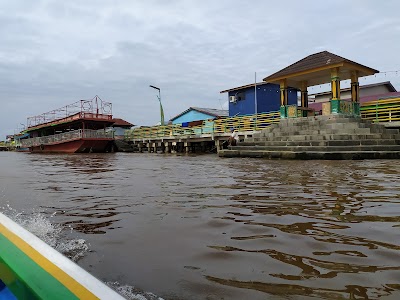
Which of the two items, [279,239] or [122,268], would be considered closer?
[122,268]

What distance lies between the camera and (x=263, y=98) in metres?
25.4

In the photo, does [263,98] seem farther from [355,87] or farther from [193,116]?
[355,87]

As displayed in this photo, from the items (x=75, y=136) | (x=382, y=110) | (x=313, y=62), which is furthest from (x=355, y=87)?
(x=75, y=136)

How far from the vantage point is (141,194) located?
4727 mm

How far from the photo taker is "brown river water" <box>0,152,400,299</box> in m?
1.76

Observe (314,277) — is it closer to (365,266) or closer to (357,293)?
(357,293)

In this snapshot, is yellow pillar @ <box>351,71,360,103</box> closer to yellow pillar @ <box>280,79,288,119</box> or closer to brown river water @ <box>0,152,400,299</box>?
yellow pillar @ <box>280,79,288,119</box>

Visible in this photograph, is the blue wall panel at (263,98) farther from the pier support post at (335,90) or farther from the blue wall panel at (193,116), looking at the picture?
the pier support post at (335,90)

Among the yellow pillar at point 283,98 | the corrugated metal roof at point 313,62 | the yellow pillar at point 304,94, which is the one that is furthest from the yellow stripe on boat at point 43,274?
the yellow pillar at point 304,94

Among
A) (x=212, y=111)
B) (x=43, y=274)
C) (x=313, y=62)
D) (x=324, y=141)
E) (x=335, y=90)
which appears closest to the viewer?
(x=43, y=274)

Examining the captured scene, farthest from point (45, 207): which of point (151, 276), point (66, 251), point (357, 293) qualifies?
point (357, 293)

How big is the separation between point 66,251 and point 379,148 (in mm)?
11540

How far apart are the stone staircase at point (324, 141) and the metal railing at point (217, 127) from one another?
121 inches

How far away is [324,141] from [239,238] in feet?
33.5
